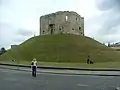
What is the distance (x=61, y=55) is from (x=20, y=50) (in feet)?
43.8

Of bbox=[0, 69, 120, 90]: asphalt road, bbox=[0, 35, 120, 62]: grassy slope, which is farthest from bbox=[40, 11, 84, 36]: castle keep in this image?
bbox=[0, 69, 120, 90]: asphalt road

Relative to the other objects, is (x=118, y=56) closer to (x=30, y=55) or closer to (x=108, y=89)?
(x=30, y=55)

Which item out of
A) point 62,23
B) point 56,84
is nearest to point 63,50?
point 62,23

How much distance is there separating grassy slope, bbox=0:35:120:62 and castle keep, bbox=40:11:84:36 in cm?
1520

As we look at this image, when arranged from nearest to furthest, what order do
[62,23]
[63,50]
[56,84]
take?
[56,84] < [63,50] < [62,23]

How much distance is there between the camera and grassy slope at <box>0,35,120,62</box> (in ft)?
208

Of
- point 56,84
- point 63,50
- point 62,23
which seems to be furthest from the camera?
point 62,23

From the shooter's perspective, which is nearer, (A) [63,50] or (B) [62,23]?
(A) [63,50]

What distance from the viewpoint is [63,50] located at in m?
70.3

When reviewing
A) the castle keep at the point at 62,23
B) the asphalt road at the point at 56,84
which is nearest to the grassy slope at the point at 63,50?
the castle keep at the point at 62,23

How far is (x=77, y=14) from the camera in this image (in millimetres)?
102125

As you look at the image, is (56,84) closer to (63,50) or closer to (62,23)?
(63,50)

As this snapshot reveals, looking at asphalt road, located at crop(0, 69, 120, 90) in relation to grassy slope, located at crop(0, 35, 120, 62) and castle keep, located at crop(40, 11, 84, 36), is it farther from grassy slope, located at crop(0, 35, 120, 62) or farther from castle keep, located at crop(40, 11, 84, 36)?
castle keep, located at crop(40, 11, 84, 36)

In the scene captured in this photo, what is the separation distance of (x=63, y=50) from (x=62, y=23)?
1155 inches
